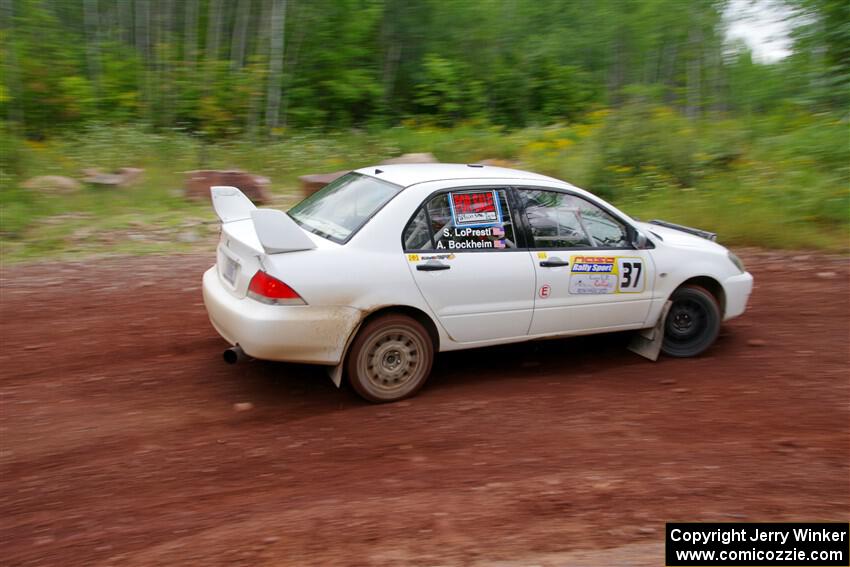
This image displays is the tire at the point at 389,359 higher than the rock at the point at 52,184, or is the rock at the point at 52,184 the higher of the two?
the rock at the point at 52,184

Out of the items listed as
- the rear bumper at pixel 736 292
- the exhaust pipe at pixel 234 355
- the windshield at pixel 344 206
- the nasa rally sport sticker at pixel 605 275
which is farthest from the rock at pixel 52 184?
the rear bumper at pixel 736 292

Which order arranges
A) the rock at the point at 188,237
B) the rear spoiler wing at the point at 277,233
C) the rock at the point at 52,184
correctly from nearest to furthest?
the rear spoiler wing at the point at 277,233 → the rock at the point at 188,237 → the rock at the point at 52,184

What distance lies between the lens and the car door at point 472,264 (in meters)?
5.25

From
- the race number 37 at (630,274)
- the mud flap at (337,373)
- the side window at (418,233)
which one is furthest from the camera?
the race number 37 at (630,274)

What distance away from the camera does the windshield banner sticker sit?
5.43 metres

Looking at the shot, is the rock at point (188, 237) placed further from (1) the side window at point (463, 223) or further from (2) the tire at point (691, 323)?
(2) the tire at point (691, 323)

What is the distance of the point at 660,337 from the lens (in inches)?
245

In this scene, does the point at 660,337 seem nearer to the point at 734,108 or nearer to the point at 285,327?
the point at 285,327

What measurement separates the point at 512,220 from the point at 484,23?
62.6ft

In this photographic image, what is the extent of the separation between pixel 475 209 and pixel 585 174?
26.8ft

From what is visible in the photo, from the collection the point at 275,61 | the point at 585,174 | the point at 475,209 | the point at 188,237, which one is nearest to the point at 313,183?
the point at 188,237

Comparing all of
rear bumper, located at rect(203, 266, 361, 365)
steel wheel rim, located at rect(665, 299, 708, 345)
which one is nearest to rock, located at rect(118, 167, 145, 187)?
rear bumper, located at rect(203, 266, 361, 365)

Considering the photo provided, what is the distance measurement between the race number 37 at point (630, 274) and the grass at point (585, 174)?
5.37 m

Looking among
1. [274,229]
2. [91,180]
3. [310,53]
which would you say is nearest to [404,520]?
[274,229]
